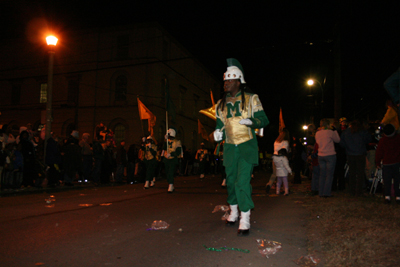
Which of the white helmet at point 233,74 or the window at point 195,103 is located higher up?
the window at point 195,103

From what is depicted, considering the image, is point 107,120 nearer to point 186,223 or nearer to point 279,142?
point 279,142

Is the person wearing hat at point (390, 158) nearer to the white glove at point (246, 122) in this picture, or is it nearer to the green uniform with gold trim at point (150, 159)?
the white glove at point (246, 122)

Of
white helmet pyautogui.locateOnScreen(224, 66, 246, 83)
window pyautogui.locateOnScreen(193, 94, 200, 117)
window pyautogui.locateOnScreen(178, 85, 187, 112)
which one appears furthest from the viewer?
window pyautogui.locateOnScreen(193, 94, 200, 117)

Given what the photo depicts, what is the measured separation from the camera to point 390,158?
7.24 m

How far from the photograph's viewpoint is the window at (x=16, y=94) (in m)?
37.1

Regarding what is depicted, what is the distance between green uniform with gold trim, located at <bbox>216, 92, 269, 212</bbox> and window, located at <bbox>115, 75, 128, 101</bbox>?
28939 millimetres

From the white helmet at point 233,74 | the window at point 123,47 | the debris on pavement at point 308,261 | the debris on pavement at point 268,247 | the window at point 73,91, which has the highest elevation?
the window at point 123,47

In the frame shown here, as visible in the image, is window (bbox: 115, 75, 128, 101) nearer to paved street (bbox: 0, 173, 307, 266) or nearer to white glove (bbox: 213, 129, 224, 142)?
paved street (bbox: 0, 173, 307, 266)

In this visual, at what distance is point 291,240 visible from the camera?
3.92m

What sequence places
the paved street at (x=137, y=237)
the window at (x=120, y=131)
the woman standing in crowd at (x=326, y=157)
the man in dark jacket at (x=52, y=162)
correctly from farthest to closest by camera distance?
the window at (x=120, y=131)
the man in dark jacket at (x=52, y=162)
the woman standing in crowd at (x=326, y=157)
the paved street at (x=137, y=237)

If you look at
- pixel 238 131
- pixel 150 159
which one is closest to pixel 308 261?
pixel 238 131

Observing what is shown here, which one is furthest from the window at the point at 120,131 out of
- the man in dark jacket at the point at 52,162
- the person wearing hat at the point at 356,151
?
the person wearing hat at the point at 356,151

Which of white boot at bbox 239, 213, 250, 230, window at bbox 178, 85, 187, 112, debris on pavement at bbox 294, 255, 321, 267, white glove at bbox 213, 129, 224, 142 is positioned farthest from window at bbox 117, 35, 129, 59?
debris on pavement at bbox 294, 255, 321, 267

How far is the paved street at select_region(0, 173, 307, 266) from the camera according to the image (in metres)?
3.25
